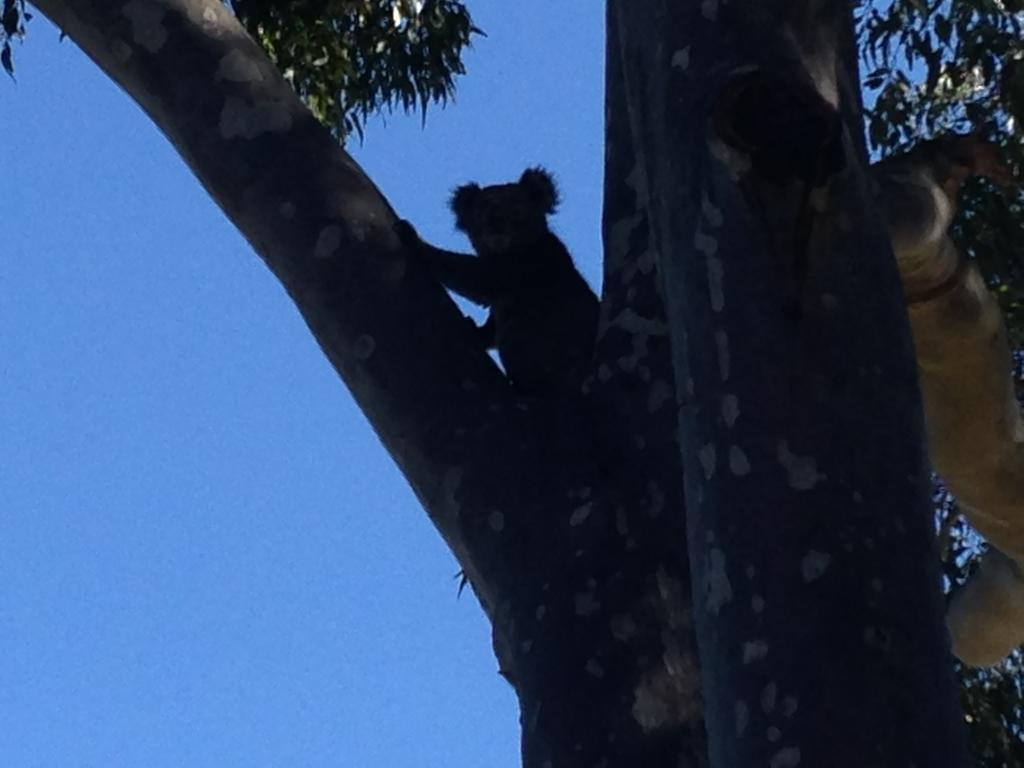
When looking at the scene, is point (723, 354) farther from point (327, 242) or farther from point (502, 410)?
point (327, 242)

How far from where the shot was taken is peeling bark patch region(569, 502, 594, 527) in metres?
2.25

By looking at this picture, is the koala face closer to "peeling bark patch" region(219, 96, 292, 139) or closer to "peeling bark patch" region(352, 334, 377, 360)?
"peeling bark patch" region(219, 96, 292, 139)

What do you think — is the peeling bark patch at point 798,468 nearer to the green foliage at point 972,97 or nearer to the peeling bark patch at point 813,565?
the peeling bark patch at point 813,565

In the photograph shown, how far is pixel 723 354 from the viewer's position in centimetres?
193

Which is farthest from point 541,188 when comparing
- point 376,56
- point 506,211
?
point 376,56

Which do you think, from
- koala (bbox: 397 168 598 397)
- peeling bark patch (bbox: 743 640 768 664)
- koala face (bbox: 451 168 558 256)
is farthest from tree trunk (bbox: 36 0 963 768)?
koala face (bbox: 451 168 558 256)

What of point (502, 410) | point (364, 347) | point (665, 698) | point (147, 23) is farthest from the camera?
point (147, 23)

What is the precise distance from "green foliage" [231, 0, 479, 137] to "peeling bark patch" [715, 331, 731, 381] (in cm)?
Answer: 432

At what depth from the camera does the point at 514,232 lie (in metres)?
5.59

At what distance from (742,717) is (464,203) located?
4137 millimetres

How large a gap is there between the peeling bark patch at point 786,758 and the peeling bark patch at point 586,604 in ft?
1.59

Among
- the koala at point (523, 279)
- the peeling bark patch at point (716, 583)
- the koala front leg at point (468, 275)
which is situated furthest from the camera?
the koala front leg at point (468, 275)

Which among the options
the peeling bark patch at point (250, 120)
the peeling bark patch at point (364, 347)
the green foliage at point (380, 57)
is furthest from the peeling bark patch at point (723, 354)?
the green foliage at point (380, 57)

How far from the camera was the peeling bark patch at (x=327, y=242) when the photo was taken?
104 inches
